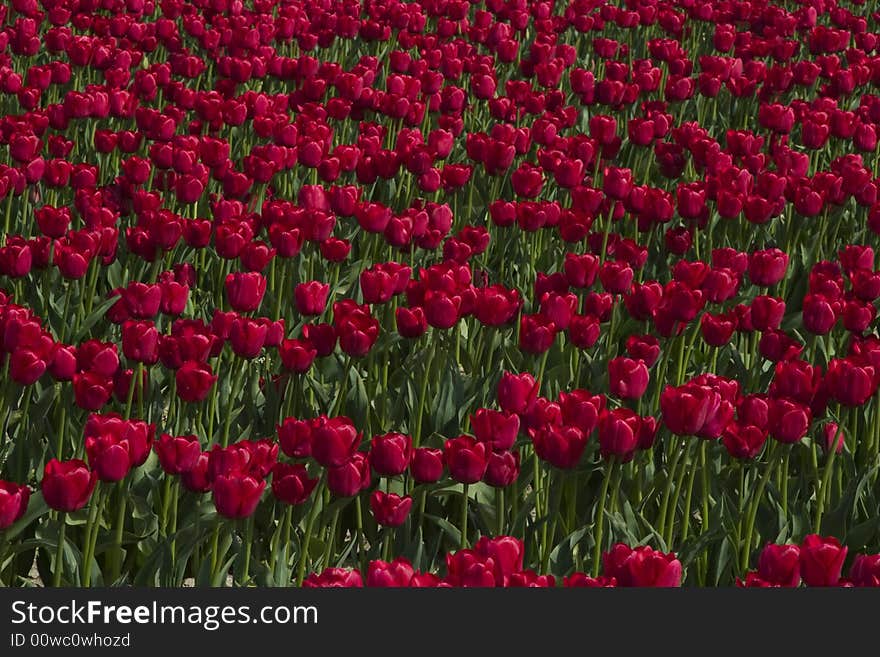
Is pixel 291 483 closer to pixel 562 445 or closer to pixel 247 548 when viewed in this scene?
pixel 247 548

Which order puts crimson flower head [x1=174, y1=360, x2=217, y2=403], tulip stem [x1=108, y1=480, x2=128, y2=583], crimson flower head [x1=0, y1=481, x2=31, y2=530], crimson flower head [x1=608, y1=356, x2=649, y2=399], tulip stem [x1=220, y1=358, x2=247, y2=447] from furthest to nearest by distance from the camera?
1. tulip stem [x1=220, y1=358, x2=247, y2=447]
2. crimson flower head [x1=608, y1=356, x2=649, y2=399]
3. crimson flower head [x1=174, y1=360, x2=217, y2=403]
4. tulip stem [x1=108, y1=480, x2=128, y2=583]
5. crimson flower head [x1=0, y1=481, x2=31, y2=530]

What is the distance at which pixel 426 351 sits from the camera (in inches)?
156

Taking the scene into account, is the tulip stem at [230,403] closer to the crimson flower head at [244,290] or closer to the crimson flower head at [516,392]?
the crimson flower head at [244,290]

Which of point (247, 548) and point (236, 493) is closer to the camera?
point (236, 493)

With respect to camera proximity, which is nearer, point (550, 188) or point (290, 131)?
point (290, 131)

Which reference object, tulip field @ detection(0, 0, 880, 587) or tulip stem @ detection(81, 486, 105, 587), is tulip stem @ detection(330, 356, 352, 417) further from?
tulip stem @ detection(81, 486, 105, 587)

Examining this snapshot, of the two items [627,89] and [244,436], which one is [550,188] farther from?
[244,436]

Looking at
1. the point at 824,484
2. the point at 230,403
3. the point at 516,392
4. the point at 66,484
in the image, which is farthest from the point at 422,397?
the point at 66,484

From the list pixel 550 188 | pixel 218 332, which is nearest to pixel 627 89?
pixel 550 188

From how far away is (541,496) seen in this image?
135 inches

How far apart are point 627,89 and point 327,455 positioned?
4.30 metres

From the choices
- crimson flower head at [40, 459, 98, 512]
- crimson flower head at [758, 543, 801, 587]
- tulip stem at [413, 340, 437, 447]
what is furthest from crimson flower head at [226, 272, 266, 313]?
crimson flower head at [758, 543, 801, 587]

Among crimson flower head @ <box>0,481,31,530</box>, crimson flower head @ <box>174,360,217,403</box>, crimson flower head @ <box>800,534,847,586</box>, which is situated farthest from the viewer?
crimson flower head @ <box>174,360,217,403</box>

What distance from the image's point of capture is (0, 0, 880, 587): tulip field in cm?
290
